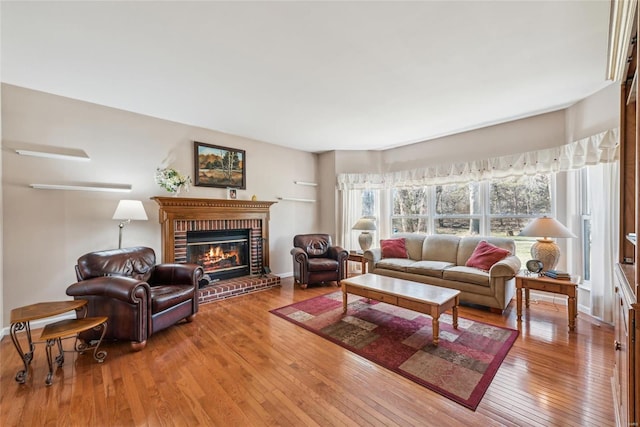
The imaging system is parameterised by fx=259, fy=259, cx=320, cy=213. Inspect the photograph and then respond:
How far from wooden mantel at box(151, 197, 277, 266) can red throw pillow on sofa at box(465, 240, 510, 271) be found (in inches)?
133

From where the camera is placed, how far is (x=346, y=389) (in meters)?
1.90

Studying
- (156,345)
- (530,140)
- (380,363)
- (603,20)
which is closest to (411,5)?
(603,20)

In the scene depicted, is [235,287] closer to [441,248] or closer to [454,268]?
[454,268]

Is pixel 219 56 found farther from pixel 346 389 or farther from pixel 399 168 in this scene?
pixel 399 168

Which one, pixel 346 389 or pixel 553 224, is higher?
pixel 553 224

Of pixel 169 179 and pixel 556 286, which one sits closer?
pixel 556 286

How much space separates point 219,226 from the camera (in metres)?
4.33

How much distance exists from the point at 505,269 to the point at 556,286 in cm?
48

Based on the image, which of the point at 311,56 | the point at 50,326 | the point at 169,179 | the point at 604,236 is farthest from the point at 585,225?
the point at 50,326

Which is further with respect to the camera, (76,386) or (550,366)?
(550,366)

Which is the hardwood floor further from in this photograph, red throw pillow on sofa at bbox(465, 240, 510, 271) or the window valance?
the window valance

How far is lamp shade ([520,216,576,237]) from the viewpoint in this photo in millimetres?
2990

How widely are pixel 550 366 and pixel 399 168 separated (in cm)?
394

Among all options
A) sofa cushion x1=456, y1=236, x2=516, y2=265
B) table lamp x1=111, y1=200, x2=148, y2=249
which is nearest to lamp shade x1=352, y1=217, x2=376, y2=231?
sofa cushion x1=456, y1=236, x2=516, y2=265
